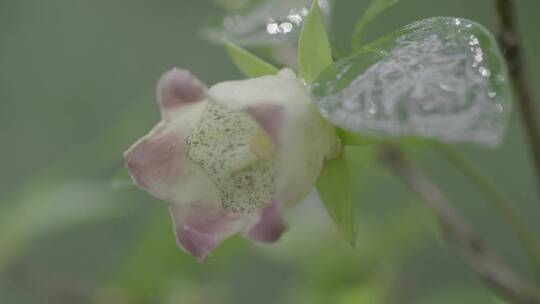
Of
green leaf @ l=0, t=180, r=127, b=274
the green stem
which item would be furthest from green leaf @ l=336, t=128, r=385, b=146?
green leaf @ l=0, t=180, r=127, b=274

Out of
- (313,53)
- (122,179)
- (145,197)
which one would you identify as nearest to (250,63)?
(313,53)

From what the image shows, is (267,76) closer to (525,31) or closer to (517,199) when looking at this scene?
(517,199)

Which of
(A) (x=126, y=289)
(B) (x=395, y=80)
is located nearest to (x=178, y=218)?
(B) (x=395, y=80)

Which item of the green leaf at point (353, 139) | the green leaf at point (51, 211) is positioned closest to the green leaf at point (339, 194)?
the green leaf at point (353, 139)

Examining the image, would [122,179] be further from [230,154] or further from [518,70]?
[518,70]

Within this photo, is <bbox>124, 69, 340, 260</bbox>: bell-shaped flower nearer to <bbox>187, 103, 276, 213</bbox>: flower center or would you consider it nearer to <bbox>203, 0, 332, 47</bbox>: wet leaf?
<bbox>187, 103, 276, 213</bbox>: flower center

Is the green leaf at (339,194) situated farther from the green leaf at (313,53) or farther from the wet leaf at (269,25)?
the wet leaf at (269,25)
